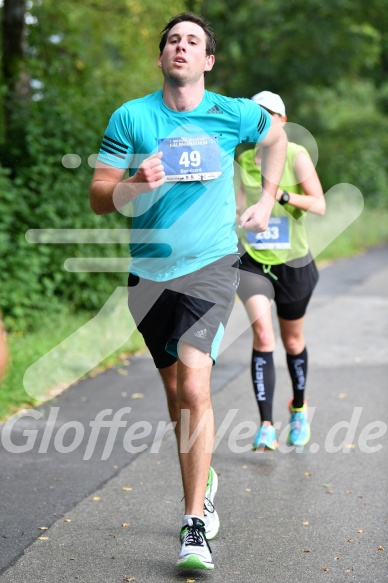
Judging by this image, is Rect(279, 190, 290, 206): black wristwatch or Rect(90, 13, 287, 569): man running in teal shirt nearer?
Rect(90, 13, 287, 569): man running in teal shirt

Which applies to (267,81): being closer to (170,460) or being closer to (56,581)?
(170,460)

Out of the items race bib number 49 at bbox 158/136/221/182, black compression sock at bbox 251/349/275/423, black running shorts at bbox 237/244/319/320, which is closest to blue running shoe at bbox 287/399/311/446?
black compression sock at bbox 251/349/275/423

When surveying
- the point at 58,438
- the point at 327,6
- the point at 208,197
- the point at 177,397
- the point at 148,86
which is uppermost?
the point at 327,6

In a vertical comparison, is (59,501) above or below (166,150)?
below

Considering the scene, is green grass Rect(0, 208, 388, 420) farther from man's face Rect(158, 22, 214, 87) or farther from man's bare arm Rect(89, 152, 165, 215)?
man's face Rect(158, 22, 214, 87)

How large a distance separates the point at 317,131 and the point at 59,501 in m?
24.5

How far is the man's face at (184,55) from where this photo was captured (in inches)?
179

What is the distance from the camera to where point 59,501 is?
5355 mm

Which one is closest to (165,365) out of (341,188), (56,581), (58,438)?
(56,581)

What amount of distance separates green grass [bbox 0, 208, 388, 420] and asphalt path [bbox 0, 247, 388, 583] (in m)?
0.19

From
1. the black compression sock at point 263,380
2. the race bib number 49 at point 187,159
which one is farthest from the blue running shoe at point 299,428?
the race bib number 49 at point 187,159

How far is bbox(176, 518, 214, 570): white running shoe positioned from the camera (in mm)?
4242

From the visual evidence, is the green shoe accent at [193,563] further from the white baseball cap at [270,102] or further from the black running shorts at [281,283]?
the white baseball cap at [270,102]

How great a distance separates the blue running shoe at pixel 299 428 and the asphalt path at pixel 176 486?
7 centimetres
